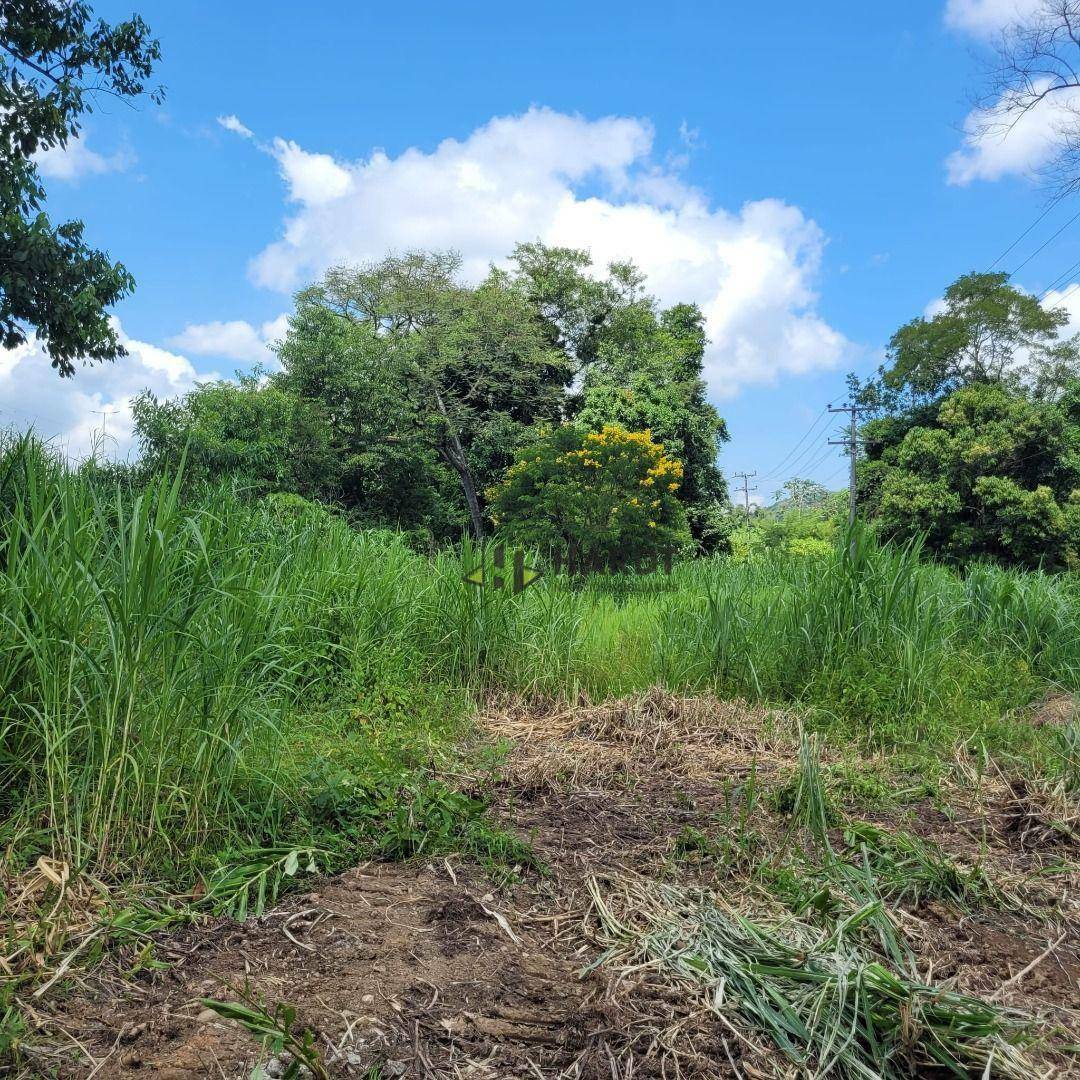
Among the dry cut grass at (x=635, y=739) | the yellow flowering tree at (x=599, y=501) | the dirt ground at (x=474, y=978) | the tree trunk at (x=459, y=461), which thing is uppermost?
the tree trunk at (x=459, y=461)

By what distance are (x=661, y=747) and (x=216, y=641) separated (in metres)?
2.32

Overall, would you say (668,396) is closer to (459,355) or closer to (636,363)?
(636,363)

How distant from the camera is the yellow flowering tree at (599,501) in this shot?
36.6 ft

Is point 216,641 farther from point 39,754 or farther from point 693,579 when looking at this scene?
point 693,579

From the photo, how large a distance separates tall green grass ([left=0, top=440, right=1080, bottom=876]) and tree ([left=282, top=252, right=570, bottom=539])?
44.2 ft

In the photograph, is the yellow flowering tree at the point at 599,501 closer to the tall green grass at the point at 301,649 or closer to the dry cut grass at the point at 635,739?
the tall green grass at the point at 301,649

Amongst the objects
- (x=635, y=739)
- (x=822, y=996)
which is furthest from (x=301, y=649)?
(x=822, y=996)

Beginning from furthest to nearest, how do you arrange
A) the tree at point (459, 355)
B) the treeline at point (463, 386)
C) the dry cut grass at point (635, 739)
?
the tree at point (459, 355) → the treeline at point (463, 386) → the dry cut grass at point (635, 739)

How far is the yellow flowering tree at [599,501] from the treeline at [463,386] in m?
3.92

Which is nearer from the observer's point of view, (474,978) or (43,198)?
(474,978)

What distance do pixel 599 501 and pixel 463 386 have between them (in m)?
11.5

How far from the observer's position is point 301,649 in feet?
11.6

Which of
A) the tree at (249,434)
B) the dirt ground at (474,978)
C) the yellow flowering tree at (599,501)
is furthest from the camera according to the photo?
the tree at (249,434)

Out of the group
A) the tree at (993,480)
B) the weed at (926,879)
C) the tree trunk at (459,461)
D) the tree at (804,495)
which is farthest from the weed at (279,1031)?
the tree at (804,495)
